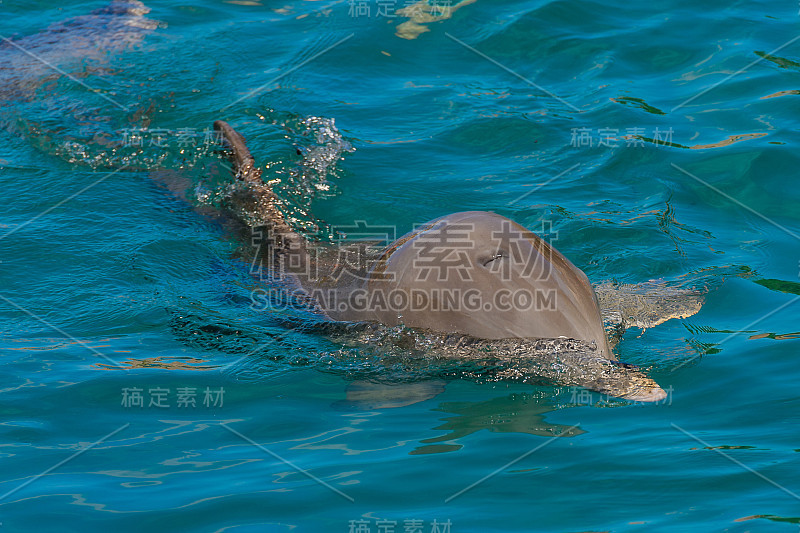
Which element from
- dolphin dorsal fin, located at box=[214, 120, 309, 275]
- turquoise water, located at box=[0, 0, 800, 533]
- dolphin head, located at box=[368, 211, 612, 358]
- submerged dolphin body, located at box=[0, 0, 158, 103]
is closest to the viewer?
turquoise water, located at box=[0, 0, 800, 533]

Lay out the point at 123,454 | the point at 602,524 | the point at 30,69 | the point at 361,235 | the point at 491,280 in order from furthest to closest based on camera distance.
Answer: the point at 30,69, the point at 361,235, the point at 491,280, the point at 123,454, the point at 602,524

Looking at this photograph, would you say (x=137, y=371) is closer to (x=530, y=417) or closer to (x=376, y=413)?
(x=376, y=413)

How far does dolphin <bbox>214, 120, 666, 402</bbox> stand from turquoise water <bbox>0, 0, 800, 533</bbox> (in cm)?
18

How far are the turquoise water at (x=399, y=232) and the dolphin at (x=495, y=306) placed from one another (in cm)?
18

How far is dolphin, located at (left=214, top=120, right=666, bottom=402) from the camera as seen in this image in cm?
429

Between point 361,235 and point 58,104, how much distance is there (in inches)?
156

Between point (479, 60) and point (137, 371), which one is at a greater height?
point (479, 60)

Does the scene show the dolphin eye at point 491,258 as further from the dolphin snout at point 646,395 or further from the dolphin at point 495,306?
the dolphin snout at point 646,395

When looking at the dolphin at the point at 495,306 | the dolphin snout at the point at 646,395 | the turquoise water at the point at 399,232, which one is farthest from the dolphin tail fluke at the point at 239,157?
the dolphin snout at the point at 646,395

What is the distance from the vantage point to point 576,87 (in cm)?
928

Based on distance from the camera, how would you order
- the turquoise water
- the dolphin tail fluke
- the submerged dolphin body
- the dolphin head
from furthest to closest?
the submerged dolphin body
the dolphin tail fluke
the dolphin head
the turquoise water

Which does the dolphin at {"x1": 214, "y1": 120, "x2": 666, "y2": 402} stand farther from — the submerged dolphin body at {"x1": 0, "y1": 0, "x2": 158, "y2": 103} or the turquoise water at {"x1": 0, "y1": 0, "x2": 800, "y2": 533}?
the submerged dolphin body at {"x1": 0, "y1": 0, "x2": 158, "y2": 103}

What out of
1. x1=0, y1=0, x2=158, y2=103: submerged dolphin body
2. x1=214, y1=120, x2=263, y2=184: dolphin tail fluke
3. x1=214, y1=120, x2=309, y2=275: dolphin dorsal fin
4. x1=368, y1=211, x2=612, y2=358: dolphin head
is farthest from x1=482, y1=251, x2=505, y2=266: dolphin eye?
x1=0, y1=0, x2=158, y2=103: submerged dolphin body

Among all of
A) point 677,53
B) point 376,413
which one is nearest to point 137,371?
point 376,413
